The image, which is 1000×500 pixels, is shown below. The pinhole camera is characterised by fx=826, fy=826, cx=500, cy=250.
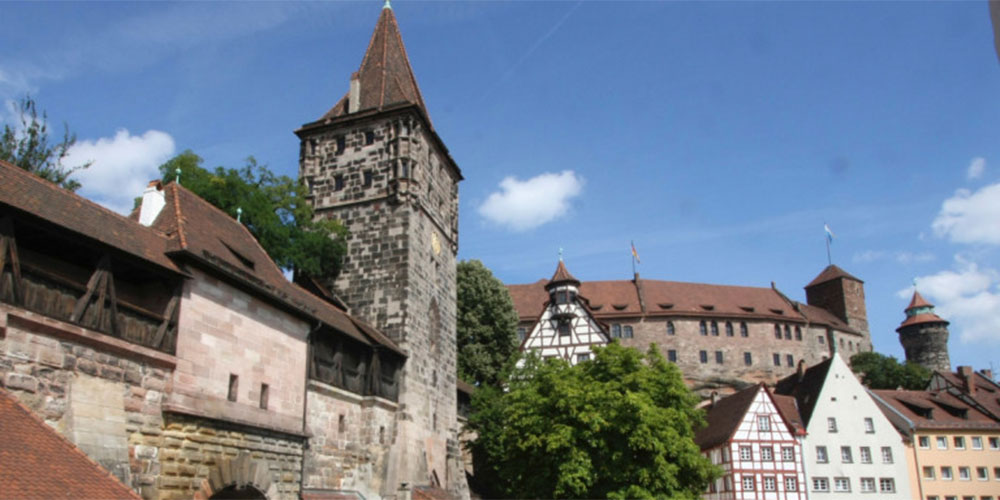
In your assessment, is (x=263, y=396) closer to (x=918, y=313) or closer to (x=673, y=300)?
(x=673, y=300)

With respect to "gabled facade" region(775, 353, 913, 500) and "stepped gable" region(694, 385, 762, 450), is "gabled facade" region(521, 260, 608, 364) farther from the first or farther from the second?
"gabled facade" region(775, 353, 913, 500)

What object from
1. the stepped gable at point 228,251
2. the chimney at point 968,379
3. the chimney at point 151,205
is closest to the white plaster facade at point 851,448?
the chimney at point 968,379

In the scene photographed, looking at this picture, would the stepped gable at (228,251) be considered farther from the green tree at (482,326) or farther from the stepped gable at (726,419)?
the stepped gable at (726,419)

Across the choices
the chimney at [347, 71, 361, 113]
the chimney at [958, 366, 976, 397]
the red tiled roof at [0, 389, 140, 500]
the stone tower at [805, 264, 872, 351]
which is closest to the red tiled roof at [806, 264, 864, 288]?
the stone tower at [805, 264, 872, 351]

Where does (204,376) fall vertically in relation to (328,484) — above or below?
above

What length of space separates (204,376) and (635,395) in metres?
13.3

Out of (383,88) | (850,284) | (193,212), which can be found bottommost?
(193,212)

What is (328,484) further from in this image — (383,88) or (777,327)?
(777,327)

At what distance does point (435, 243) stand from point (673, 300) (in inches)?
1739

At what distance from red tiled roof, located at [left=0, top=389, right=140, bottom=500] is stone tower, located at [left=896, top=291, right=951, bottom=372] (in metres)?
81.4

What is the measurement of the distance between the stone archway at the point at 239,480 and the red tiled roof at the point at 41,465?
3528mm

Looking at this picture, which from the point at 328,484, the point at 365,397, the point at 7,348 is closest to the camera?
the point at 7,348

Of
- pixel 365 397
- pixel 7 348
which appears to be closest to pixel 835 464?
pixel 365 397

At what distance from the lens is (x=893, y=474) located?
4056cm
